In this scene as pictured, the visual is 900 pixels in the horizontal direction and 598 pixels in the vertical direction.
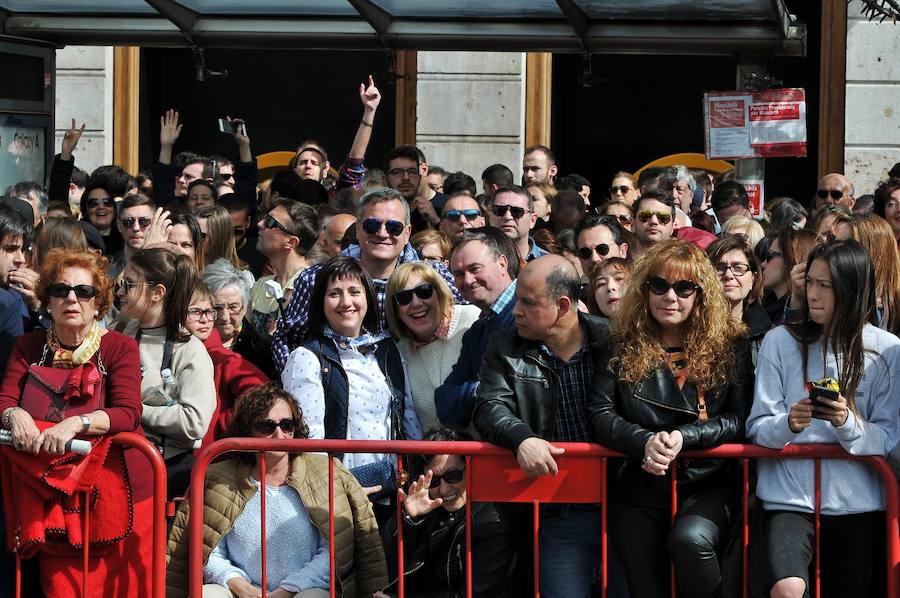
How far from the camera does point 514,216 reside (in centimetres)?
928

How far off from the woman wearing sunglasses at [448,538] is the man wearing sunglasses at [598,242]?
262 centimetres

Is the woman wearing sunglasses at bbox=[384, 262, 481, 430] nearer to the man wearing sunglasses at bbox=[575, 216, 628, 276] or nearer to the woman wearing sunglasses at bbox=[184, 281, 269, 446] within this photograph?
the woman wearing sunglasses at bbox=[184, 281, 269, 446]

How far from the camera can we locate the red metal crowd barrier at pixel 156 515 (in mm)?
6379

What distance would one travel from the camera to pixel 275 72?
16.2m

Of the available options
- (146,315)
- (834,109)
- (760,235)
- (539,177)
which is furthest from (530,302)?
(834,109)

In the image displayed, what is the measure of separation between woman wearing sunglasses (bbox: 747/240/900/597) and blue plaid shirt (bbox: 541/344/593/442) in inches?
27.7

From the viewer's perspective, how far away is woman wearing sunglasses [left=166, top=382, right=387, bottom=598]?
257 inches

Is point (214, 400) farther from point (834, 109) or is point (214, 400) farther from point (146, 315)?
point (834, 109)

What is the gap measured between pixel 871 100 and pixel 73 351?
33.3 feet

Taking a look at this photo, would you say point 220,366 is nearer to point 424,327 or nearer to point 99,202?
point 424,327

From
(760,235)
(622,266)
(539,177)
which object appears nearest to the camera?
(622,266)

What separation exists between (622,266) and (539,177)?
5082 mm

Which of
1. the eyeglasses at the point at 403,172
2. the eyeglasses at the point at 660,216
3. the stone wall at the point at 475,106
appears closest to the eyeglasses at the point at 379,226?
the eyeglasses at the point at 660,216

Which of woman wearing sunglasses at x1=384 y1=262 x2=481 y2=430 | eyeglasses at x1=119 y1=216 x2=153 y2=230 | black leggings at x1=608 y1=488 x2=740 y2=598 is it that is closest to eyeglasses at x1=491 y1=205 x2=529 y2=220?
woman wearing sunglasses at x1=384 y1=262 x2=481 y2=430
